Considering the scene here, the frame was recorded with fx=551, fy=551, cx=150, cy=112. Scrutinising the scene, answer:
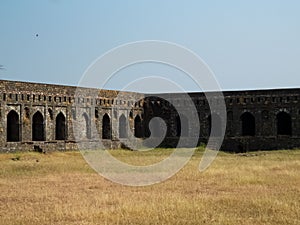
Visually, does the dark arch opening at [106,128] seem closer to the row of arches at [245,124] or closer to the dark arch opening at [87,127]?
the dark arch opening at [87,127]

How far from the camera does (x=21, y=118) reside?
111ft

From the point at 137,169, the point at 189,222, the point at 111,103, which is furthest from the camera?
the point at 111,103

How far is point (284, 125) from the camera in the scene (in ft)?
144

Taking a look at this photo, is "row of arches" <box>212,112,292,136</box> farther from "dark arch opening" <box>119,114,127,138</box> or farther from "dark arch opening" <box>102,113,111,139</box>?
"dark arch opening" <box>102,113,111,139</box>

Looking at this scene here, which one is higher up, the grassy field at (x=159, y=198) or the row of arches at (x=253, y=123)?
the row of arches at (x=253, y=123)

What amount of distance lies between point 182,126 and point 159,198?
31197 mm

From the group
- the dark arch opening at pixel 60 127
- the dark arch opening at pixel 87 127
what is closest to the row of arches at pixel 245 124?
the dark arch opening at pixel 87 127

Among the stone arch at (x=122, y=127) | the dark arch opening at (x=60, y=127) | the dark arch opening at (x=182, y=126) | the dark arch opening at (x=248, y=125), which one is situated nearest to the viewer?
the dark arch opening at (x=60, y=127)

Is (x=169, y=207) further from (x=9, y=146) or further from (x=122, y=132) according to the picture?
(x=122, y=132)

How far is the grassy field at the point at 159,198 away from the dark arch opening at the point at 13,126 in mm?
12294

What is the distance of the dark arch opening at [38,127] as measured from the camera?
35.8 m

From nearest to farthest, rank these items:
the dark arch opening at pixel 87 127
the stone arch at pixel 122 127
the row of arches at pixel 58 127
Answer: the row of arches at pixel 58 127
the dark arch opening at pixel 87 127
the stone arch at pixel 122 127

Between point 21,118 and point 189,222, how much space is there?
2467 cm

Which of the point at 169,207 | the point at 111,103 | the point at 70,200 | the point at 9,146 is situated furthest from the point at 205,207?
the point at 111,103
